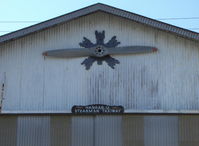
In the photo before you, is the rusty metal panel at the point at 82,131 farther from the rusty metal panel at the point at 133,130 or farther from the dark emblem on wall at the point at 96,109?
the rusty metal panel at the point at 133,130

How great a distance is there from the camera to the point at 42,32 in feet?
44.5

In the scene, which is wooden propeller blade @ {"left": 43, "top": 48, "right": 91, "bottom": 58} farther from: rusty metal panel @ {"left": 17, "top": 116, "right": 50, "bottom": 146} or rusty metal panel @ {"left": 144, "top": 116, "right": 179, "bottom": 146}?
rusty metal panel @ {"left": 144, "top": 116, "right": 179, "bottom": 146}

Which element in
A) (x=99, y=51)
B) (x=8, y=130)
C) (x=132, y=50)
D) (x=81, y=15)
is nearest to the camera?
(x=8, y=130)

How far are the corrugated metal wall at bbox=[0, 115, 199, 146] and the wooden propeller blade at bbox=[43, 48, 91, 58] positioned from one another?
7.81 feet

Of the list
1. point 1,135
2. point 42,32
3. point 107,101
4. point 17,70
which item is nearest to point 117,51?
point 107,101

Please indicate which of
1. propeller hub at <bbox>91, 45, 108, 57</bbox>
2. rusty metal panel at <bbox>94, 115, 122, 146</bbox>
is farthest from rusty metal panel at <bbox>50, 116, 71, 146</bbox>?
propeller hub at <bbox>91, 45, 108, 57</bbox>

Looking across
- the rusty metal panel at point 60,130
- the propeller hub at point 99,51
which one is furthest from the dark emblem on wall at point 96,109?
the propeller hub at point 99,51

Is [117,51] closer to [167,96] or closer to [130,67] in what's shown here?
[130,67]

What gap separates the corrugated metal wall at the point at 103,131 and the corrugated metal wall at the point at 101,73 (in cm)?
43

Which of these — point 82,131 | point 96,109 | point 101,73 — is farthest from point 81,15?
point 82,131

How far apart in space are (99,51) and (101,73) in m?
0.87

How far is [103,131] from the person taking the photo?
40.6ft

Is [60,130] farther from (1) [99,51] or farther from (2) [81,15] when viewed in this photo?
(2) [81,15]

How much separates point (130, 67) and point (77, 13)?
2.97 metres
